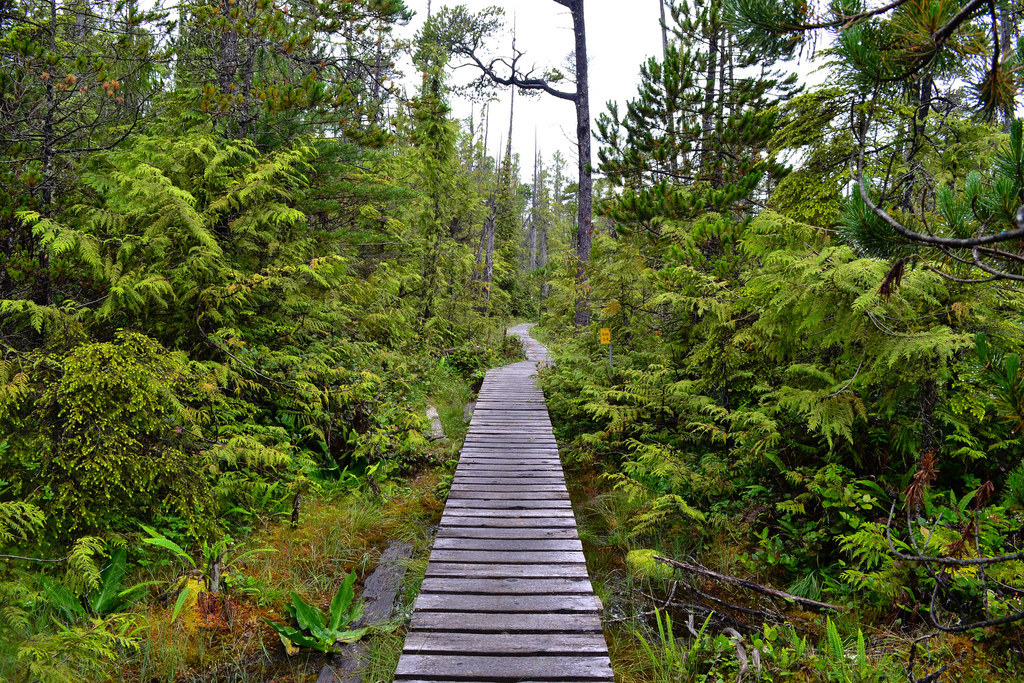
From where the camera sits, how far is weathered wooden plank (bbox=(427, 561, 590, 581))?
4055mm

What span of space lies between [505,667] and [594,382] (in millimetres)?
5684

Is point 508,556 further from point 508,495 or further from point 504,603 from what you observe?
point 508,495

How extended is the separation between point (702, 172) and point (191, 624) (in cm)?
1147

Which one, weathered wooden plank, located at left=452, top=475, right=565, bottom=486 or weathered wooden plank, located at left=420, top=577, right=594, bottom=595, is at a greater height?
weathered wooden plank, located at left=452, top=475, right=565, bottom=486

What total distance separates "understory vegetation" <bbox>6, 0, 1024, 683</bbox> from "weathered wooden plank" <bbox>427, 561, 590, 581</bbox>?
26.5 inches

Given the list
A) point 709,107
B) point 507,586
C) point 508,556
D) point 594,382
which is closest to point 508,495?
point 508,556

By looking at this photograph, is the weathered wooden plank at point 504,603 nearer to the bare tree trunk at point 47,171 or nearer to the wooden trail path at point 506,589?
the wooden trail path at point 506,589

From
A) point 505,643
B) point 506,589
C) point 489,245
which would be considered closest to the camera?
point 505,643

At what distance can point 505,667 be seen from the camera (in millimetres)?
3047

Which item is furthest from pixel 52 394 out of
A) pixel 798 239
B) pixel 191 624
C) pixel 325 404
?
pixel 798 239

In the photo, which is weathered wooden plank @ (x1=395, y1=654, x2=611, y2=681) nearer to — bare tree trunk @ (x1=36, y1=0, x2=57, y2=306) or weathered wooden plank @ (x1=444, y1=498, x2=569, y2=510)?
weathered wooden plank @ (x1=444, y1=498, x2=569, y2=510)

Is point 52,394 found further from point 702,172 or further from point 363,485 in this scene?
point 702,172

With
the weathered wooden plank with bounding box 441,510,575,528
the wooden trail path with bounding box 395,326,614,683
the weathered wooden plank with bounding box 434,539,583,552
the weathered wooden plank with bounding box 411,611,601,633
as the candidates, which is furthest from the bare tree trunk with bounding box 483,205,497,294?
the weathered wooden plank with bounding box 411,611,601,633

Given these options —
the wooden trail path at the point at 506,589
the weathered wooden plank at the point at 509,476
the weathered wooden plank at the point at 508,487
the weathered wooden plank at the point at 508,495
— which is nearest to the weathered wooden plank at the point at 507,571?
the wooden trail path at the point at 506,589
